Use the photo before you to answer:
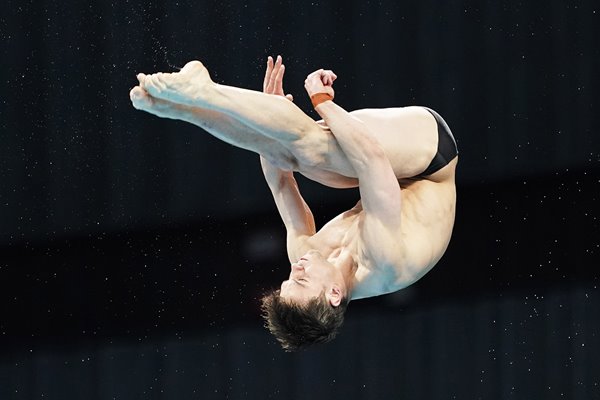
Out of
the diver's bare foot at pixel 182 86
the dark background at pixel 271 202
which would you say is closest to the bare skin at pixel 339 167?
the diver's bare foot at pixel 182 86

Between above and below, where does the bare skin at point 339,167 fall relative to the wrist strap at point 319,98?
below

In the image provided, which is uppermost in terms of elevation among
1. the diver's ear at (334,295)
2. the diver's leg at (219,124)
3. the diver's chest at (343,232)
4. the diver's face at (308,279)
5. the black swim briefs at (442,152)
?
the diver's leg at (219,124)

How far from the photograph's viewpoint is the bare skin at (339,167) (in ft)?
8.17

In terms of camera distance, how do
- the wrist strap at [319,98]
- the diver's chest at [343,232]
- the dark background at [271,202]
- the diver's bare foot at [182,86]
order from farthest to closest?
the dark background at [271,202] < the diver's chest at [343,232] < the wrist strap at [319,98] < the diver's bare foot at [182,86]

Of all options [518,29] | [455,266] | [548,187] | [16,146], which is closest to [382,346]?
[455,266]

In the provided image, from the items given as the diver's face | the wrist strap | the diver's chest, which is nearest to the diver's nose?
the diver's face

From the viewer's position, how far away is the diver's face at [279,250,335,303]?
8.58ft

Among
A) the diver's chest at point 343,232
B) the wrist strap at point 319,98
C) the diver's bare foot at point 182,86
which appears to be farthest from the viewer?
the diver's chest at point 343,232

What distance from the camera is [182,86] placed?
2.43 metres

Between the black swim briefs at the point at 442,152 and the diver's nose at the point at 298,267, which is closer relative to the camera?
the diver's nose at the point at 298,267

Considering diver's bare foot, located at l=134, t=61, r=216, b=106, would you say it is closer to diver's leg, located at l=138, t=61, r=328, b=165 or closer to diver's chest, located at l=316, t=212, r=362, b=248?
diver's leg, located at l=138, t=61, r=328, b=165

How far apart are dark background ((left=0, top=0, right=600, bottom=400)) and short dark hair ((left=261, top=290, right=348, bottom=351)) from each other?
3.87ft

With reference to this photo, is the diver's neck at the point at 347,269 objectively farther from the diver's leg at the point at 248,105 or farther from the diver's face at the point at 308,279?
the diver's leg at the point at 248,105

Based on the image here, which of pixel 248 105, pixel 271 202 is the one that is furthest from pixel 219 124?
pixel 271 202
